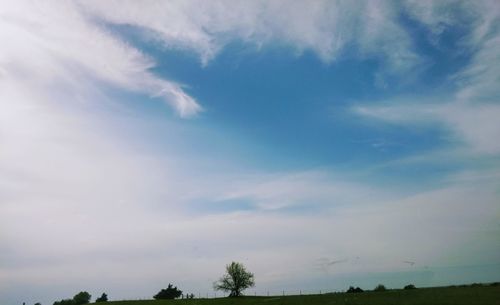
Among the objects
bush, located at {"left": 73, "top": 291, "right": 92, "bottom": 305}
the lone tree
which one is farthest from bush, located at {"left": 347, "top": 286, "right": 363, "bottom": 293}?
bush, located at {"left": 73, "top": 291, "right": 92, "bottom": 305}

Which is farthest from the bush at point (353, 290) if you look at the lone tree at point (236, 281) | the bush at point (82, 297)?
the bush at point (82, 297)

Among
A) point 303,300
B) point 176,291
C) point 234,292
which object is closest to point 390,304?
point 303,300

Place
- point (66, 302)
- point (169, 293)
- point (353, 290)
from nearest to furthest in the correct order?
point (353, 290) < point (169, 293) < point (66, 302)

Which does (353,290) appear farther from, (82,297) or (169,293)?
(82,297)

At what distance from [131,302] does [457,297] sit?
2990 inches

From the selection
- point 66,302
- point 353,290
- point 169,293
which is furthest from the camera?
point 66,302

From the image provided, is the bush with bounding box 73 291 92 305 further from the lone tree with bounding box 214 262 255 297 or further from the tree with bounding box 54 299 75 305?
the lone tree with bounding box 214 262 255 297

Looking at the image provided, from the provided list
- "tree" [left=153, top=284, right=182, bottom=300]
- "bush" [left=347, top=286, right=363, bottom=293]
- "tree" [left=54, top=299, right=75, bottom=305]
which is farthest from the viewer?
"tree" [left=54, top=299, right=75, bottom=305]

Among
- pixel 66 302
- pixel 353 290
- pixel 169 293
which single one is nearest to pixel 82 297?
pixel 66 302

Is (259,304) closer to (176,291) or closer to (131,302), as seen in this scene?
(131,302)

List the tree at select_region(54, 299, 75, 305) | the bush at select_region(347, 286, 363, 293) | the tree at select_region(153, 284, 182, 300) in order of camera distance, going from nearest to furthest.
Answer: the bush at select_region(347, 286, 363, 293), the tree at select_region(153, 284, 182, 300), the tree at select_region(54, 299, 75, 305)

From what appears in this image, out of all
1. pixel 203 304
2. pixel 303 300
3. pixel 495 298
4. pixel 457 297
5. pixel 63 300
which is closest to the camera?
pixel 495 298

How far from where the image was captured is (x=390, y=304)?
69188 mm

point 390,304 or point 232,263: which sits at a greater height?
point 232,263
